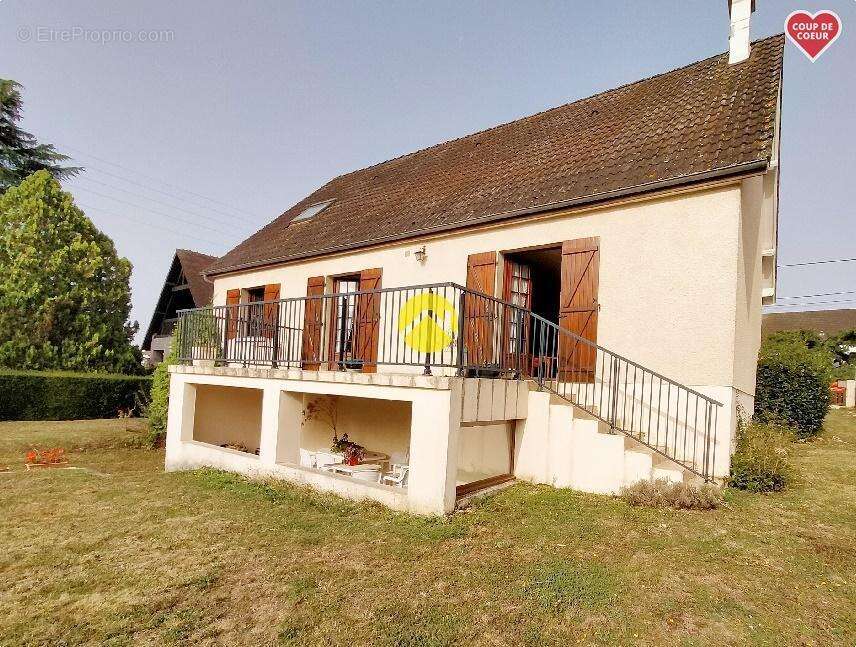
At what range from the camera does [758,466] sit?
6.02 meters

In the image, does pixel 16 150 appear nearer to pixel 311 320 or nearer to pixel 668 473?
pixel 311 320

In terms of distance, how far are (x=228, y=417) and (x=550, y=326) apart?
6706mm

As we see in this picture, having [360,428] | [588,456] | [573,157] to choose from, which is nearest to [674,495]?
[588,456]

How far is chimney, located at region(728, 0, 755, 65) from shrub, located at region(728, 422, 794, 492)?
263 inches

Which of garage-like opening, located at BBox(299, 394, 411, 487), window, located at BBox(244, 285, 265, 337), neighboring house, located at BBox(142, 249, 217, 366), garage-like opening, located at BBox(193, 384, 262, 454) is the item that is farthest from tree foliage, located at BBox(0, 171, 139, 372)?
garage-like opening, located at BBox(299, 394, 411, 487)

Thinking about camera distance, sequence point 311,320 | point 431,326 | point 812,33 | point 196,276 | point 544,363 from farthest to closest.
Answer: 1. point 196,276
2. point 311,320
3. point 812,33
4. point 544,363
5. point 431,326

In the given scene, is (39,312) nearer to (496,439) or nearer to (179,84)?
(179,84)

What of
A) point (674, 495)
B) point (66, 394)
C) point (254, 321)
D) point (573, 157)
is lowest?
point (66, 394)

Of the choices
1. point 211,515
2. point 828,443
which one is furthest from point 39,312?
point 828,443

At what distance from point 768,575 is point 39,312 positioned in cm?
2173

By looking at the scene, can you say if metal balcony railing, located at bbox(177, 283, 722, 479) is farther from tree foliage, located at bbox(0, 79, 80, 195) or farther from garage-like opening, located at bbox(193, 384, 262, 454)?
tree foliage, located at bbox(0, 79, 80, 195)

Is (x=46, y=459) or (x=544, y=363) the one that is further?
(x=46, y=459)

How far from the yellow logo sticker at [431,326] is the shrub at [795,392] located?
7.72 meters

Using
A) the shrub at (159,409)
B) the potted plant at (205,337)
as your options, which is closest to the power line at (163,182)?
the shrub at (159,409)
